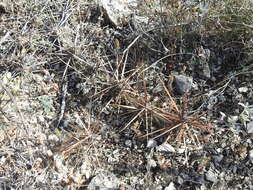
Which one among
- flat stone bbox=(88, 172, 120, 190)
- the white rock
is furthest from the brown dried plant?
the white rock

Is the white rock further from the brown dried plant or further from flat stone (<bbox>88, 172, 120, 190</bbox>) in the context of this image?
flat stone (<bbox>88, 172, 120, 190</bbox>)

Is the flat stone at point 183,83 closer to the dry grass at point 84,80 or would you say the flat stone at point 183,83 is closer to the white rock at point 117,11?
the dry grass at point 84,80

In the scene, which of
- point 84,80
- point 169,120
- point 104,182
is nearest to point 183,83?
point 169,120

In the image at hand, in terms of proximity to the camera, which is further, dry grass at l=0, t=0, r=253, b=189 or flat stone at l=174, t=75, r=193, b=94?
flat stone at l=174, t=75, r=193, b=94

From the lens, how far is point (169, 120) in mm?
2250

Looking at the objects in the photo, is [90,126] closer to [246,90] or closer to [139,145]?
[139,145]

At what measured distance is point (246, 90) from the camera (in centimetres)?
239

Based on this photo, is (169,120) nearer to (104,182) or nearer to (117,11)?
(104,182)

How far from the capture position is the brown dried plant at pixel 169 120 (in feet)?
7.36

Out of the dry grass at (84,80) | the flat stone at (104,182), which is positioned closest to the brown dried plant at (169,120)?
the dry grass at (84,80)

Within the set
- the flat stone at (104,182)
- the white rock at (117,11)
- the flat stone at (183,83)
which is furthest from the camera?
the white rock at (117,11)

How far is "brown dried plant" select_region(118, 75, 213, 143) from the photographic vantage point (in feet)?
7.36

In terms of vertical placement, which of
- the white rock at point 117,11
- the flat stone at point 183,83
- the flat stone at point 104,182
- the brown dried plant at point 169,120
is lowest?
the flat stone at point 104,182

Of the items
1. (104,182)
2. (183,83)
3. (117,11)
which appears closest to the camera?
(104,182)
